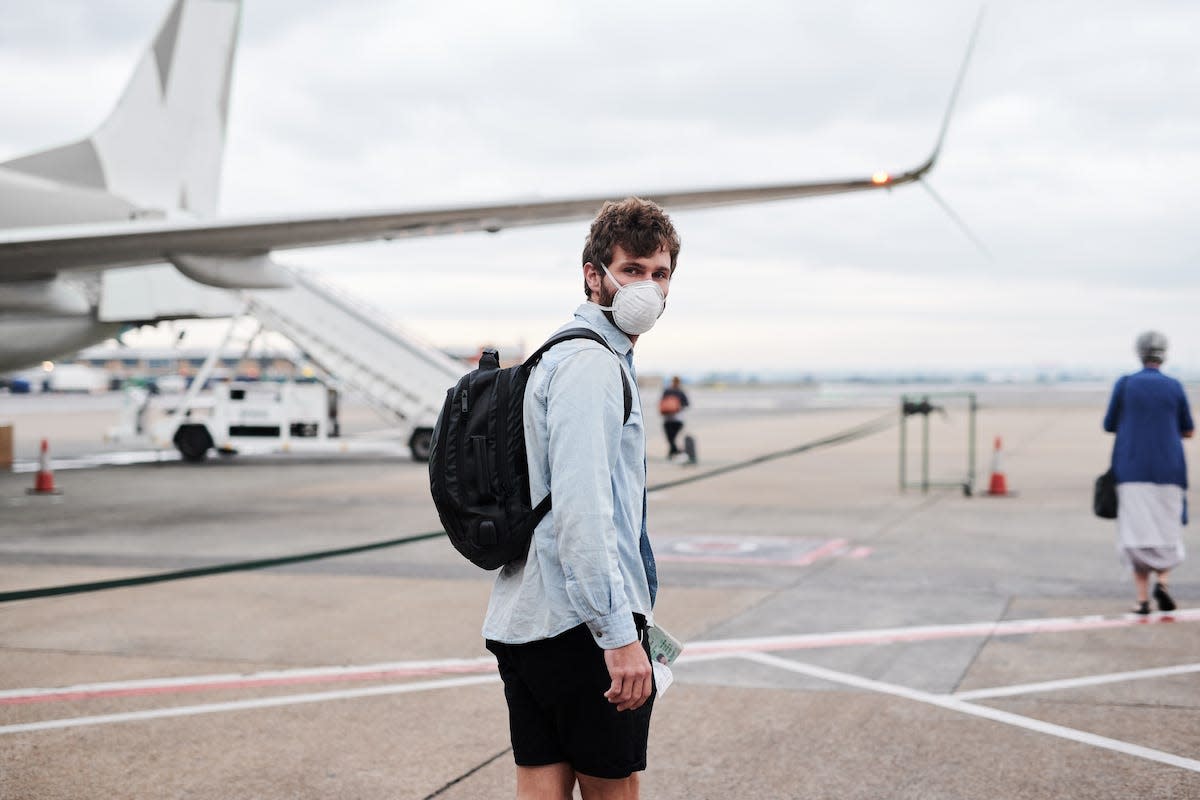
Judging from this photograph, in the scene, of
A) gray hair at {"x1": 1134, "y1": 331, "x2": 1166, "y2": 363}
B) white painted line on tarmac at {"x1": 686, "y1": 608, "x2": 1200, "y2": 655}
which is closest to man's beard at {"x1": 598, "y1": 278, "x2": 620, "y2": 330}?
white painted line on tarmac at {"x1": 686, "y1": 608, "x2": 1200, "y2": 655}

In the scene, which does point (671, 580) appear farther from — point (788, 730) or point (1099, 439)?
point (1099, 439)

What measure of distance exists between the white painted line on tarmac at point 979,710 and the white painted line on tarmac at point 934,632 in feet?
0.97

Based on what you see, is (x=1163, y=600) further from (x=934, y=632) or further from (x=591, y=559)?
(x=591, y=559)

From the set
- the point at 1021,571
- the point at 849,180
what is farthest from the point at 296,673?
the point at 849,180

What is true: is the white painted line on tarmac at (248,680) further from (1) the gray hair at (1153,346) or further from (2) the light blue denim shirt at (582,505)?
(1) the gray hair at (1153,346)

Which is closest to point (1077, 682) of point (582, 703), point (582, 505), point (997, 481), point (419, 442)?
point (582, 703)

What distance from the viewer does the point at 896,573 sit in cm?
941

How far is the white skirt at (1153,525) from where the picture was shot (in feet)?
24.5

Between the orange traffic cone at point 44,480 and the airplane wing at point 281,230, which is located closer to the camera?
the airplane wing at point 281,230

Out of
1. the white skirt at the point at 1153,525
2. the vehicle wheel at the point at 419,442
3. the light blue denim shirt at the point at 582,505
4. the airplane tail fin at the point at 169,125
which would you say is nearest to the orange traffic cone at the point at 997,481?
the white skirt at the point at 1153,525

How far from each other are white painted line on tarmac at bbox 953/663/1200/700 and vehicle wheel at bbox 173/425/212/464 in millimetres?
18935

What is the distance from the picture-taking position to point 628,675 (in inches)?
104

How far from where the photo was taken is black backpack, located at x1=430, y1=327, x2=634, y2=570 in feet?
9.04

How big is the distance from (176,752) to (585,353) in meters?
3.41
